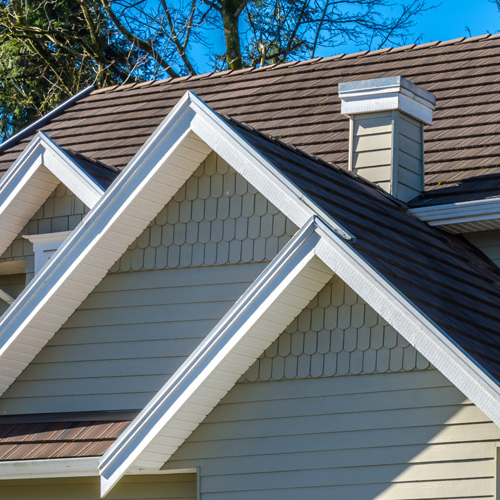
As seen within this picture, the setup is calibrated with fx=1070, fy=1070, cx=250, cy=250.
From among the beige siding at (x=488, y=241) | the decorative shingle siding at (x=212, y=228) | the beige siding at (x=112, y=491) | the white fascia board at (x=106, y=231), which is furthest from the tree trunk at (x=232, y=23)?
the beige siding at (x=112, y=491)

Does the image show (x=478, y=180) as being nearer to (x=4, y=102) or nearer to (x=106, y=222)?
(x=106, y=222)

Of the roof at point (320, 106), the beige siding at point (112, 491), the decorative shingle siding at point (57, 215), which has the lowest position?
the beige siding at point (112, 491)

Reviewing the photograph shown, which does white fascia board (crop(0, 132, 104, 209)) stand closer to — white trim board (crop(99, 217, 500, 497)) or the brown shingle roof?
the brown shingle roof

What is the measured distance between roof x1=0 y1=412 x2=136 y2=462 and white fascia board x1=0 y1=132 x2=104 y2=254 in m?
2.13

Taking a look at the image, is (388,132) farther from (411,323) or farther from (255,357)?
(411,323)

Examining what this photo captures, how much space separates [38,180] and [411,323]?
4626 millimetres

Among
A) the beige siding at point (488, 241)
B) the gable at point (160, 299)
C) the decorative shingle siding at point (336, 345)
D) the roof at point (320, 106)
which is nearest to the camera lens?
the decorative shingle siding at point (336, 345)

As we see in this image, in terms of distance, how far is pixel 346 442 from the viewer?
24.6 ft

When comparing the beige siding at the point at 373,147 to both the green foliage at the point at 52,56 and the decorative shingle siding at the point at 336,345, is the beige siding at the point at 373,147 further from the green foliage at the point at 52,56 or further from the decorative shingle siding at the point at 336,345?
the green foliage at the point at 52,56

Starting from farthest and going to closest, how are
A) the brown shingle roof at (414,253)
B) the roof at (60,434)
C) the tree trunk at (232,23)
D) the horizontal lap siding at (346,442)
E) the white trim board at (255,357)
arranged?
1. the tree trunk at (232,23)
2. the roof at (60,434)
3. the brown shingle roof at (414,253)
4. the horizontal lap siding at (346,442)
5. the white trim board at (255,357)

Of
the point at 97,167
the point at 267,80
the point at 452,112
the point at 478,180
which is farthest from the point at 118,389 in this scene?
the point at 267,80

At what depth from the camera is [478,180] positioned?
10.0 metres

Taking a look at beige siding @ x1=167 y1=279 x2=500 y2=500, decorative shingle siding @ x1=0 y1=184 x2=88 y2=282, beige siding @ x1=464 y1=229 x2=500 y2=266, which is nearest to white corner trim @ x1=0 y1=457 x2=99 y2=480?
beige siding @ x1=167 y1=279 x2=500 y2=500

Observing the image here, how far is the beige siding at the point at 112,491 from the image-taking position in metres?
8.27
